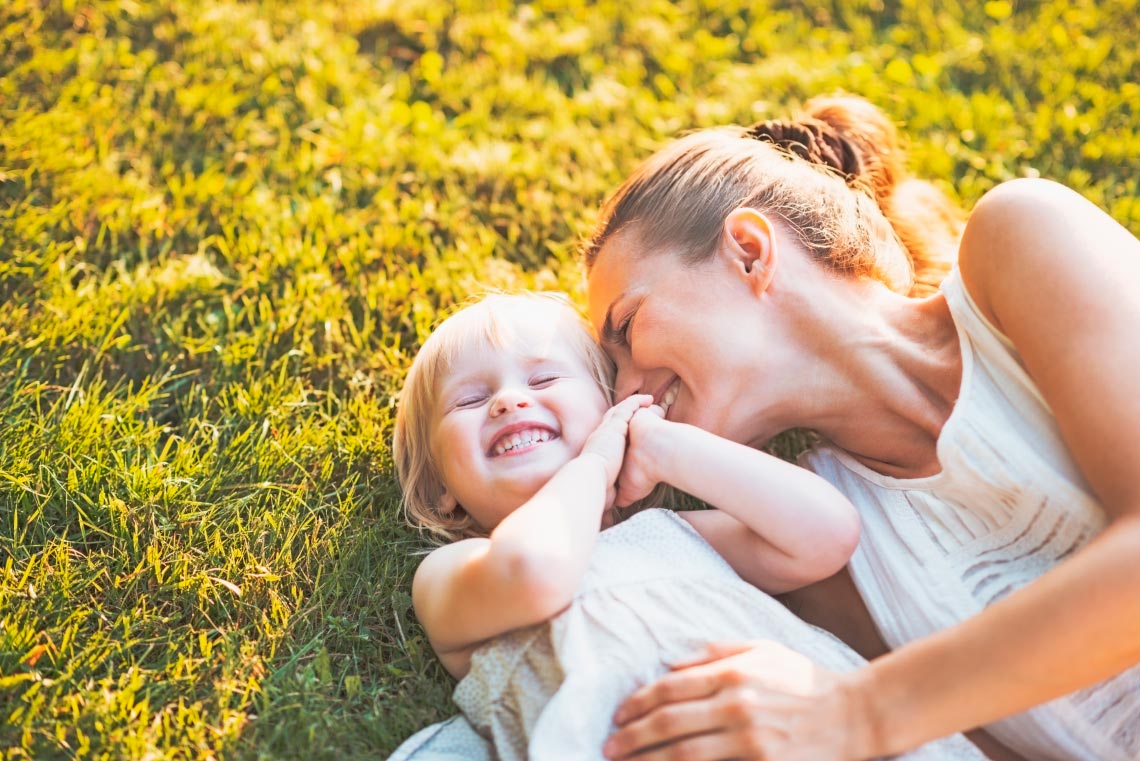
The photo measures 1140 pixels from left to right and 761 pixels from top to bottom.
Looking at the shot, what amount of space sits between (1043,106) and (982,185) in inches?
24.7

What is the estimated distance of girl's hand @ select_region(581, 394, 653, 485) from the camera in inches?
100.0

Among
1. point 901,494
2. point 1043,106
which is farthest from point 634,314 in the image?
point 1043,106

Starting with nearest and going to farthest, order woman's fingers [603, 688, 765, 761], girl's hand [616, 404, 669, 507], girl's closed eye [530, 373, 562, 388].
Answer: woman's fingers [603, 688, 765, 761]
girl's hand [616, 404, 669, 507]
girl's closed eye [530, 373, 562, 388]

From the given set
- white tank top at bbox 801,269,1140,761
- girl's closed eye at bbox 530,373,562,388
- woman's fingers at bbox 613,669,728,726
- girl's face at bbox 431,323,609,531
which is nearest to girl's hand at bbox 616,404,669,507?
girl's face at bbox 431,323,609,531

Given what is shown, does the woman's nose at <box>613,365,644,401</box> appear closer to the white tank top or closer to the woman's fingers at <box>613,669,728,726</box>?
the white tank top

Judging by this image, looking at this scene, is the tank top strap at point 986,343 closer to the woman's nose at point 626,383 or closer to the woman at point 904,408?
the woman at point 904,408

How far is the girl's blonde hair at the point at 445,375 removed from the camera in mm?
2836

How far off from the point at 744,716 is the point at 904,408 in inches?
40.3

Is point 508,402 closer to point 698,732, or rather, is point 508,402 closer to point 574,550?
point 574,550

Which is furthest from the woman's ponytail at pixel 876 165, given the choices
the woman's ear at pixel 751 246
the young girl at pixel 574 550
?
the young girl at pixel 574 550

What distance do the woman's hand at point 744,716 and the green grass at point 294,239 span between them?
62 cm

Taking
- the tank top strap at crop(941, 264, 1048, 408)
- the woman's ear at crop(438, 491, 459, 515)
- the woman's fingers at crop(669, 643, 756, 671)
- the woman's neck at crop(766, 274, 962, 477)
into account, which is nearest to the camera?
the woman's fingers at crop(669, 643, 756, 671)

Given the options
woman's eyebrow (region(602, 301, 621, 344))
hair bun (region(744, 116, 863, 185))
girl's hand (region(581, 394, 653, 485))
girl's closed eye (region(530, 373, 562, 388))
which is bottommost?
girl's hand (region(581, 394, 653, 485))

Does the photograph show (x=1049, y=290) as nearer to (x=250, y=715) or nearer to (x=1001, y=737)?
(x=1001, y=737)
